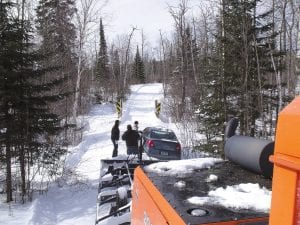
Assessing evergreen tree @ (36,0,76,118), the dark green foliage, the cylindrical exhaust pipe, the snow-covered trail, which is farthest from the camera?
evergreen tree @ (36,0,76,118)

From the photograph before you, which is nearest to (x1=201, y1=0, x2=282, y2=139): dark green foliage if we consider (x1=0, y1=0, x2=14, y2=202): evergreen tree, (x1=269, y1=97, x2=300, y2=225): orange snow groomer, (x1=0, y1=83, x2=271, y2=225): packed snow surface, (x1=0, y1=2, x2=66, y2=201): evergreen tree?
(x1=0, y1=83, x2=271, y2=225): packed snow surface

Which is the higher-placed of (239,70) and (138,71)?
(138,71)

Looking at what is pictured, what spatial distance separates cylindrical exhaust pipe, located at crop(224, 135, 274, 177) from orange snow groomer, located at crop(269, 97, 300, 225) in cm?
187

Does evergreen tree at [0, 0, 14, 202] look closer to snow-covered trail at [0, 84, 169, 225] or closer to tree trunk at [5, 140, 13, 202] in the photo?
tree trunk at [5, 140, 13, 202]

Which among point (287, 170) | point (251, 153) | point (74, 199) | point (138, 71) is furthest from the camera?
point (138, 71)

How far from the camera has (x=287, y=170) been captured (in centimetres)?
150

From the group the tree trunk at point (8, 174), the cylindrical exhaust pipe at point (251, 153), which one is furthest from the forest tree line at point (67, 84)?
the cylindrical exhaust pipe at point (251, 153)

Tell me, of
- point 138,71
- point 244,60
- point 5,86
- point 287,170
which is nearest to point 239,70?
point 244,60

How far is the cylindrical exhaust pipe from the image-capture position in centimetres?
349

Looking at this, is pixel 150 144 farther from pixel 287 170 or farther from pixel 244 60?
pixel 287 170

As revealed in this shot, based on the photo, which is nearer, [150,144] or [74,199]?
[74,199]

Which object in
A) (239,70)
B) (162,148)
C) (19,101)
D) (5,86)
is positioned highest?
(239,70)

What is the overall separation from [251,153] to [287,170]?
2292mm

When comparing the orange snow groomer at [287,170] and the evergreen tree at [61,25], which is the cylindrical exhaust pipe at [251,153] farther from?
the evergreen tree at [61,25]
